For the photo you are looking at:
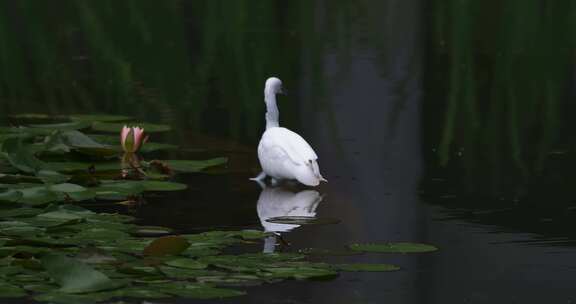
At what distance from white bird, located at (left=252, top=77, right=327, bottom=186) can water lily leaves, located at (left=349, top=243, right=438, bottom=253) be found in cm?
114

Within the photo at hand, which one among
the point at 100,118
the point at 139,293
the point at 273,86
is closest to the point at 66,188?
the point at 273,86

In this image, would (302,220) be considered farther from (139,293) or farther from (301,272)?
(139,293)

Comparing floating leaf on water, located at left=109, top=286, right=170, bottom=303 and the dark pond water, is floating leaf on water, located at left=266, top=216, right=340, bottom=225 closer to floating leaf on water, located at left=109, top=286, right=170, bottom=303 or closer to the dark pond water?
the dark pond water

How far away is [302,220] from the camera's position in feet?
19.6

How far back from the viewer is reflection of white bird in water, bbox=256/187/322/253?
231 inches

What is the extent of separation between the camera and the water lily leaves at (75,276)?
440 centimetres

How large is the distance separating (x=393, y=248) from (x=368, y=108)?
13.3 ft

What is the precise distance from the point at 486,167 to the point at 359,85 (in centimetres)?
313

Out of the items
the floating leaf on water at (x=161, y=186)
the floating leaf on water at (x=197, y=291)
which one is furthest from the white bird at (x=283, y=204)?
the floating leaf on water at (x=197, y=291)

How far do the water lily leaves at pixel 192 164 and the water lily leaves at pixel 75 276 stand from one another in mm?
2549

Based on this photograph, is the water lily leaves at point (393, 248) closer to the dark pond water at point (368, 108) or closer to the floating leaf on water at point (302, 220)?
the dark pond water at point (368, 108)

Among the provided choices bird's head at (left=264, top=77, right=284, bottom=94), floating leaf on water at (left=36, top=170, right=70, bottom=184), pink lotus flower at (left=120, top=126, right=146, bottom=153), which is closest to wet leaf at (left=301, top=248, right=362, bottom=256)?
floating leaf on water at (left=36, top=170, right=70, bottom=184)

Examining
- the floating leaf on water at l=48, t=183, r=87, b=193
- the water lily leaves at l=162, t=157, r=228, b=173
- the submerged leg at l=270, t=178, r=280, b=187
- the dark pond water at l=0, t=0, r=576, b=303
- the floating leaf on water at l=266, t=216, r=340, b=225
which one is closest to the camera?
the dark pond water at l=0, t=0, r=576, b=303

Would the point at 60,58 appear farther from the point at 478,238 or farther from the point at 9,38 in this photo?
the point at 478,238
